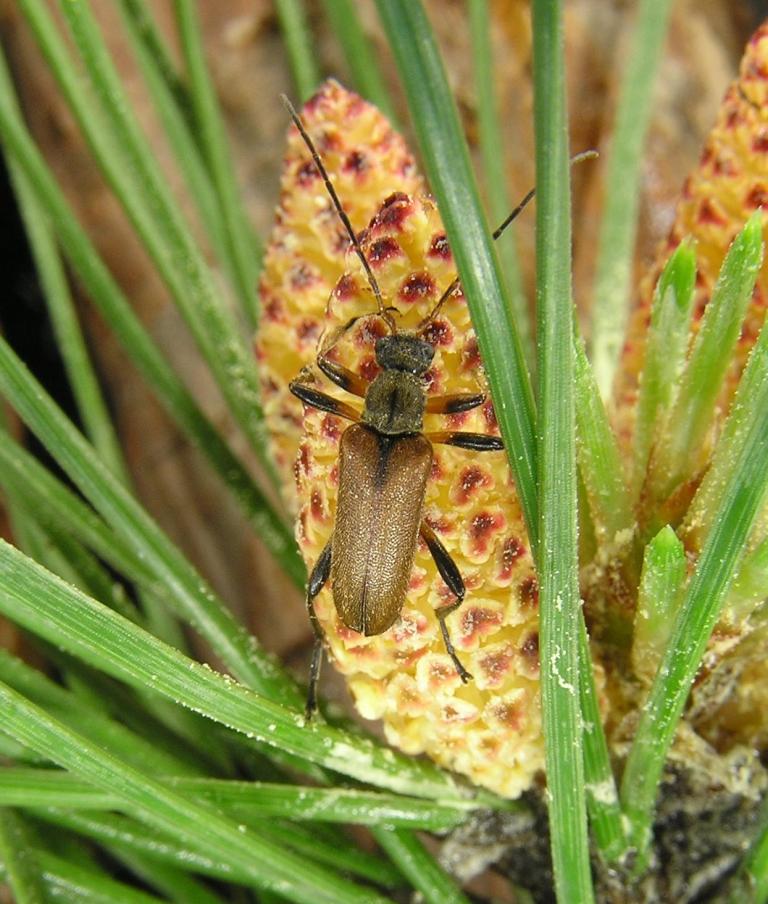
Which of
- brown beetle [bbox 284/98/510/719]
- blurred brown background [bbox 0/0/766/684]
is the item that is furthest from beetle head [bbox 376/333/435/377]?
blurred brown background [bbox 0/0/766/684]

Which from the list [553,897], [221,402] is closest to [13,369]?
[553,897]

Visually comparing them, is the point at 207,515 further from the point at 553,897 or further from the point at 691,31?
the point at 691,31

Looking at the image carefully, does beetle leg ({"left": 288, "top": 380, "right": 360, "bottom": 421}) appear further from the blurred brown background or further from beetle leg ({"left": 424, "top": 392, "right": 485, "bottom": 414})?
the blurred brown background

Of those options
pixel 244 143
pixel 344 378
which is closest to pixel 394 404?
pixel 344 378

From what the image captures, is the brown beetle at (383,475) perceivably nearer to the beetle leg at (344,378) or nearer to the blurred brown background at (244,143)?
the beetle leg at (344,378)

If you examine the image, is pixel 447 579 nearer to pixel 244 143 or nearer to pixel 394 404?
pixel 394 404

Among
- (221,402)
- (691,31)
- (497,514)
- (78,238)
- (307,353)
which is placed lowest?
(497,514)
